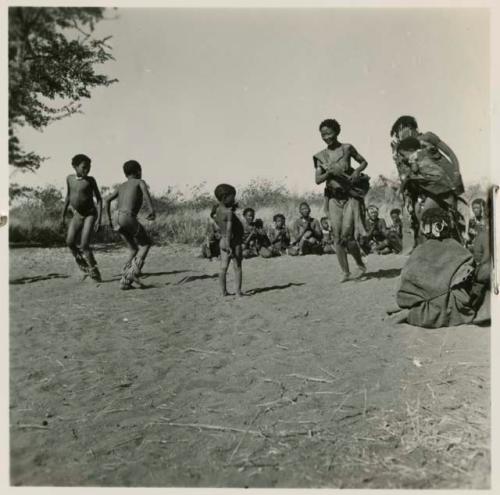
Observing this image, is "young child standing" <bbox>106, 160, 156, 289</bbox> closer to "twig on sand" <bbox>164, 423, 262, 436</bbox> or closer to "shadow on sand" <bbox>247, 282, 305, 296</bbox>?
"shadow on sand" <bbox>247, 282, 305, 296</bbox>

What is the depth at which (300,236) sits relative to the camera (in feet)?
20.1

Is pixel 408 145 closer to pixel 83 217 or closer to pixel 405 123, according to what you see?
pixel 405 123

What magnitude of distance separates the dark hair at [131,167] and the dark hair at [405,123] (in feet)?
7.51

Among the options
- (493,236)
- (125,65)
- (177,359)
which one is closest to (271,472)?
(177,359)

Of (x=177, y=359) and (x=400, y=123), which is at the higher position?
(x=400, y=123)

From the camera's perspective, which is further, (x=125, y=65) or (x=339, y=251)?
(x=339, y=251)

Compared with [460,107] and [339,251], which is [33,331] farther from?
[460,107]

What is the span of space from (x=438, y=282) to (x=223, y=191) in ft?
6.78

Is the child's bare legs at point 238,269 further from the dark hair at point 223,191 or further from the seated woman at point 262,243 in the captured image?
the dark hair at point 223,191

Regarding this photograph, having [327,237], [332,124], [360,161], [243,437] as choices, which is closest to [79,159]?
[332,124]

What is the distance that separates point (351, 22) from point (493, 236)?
Answer: 2.22 m

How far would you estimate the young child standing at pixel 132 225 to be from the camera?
19.1 feet

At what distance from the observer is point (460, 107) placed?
5.73m

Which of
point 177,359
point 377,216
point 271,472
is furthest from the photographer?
point 377,216
